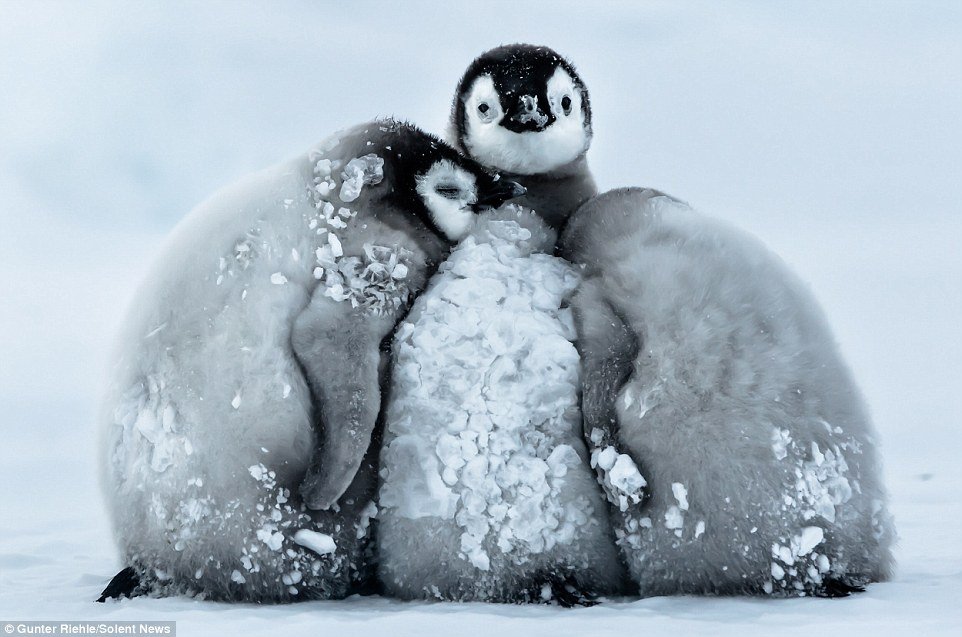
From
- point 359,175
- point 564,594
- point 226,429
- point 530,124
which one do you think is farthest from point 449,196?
point 564,594

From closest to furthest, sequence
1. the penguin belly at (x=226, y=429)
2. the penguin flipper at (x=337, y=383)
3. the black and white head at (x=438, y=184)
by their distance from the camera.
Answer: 1. the penguin flipper at (x=337, y=383)
2. the penguin belly at (x=226, y=429)
3. the black and white head at (x=438, y=184)

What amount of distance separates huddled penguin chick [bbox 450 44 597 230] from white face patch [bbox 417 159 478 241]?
0.97 ft

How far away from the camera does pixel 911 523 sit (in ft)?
Result: 13.2

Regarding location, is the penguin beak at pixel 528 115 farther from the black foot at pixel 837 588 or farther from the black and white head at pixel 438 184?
the black foot at pixel 837 588

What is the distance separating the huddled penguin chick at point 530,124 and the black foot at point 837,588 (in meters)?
1.20

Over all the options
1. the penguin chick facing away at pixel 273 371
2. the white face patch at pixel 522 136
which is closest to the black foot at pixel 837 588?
the penguin chick facing away at pixel 273 371

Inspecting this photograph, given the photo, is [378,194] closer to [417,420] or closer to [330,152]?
[330,152]

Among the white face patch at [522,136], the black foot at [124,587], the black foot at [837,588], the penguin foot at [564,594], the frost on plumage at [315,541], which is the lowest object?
the black foot at [837,588]

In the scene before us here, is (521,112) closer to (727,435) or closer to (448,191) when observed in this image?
(448,191)

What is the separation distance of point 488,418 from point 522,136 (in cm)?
98

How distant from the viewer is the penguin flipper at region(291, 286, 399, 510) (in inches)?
87.7

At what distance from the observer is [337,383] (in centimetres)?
229

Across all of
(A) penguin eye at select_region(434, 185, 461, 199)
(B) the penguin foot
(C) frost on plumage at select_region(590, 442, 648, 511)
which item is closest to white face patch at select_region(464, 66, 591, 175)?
(A) penguin eye at select_region(434, 185, 461, 199)

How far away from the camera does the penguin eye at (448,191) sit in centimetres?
262
